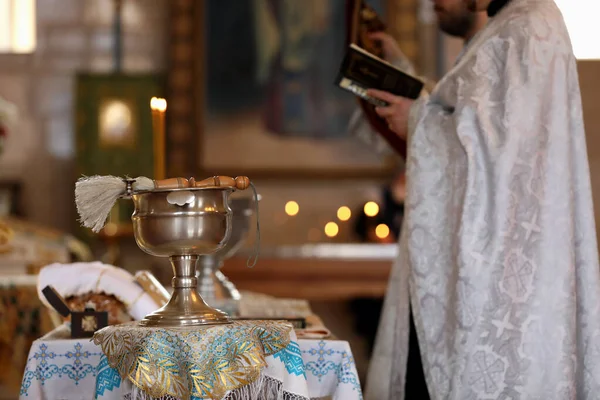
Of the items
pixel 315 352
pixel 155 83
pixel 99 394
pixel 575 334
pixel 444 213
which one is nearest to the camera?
pixel 99 394

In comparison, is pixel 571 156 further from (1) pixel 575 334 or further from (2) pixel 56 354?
(2) pixel 56 354

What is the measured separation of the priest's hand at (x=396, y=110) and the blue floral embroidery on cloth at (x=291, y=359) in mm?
1388

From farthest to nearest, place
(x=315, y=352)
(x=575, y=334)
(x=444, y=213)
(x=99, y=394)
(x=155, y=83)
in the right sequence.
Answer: (x=155, y=83)
(x=444, y=213)
(x=575, y=334)
(x=315, y=352)
(x=99, y=394)

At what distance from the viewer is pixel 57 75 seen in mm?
7238

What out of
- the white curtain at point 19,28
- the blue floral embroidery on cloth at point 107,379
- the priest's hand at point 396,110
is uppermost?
the white curtain at point 19,28

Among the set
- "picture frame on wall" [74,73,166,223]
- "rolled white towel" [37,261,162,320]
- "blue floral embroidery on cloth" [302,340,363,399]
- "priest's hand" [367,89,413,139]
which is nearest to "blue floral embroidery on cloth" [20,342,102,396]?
"rolled white towel" [37,261,162,320]

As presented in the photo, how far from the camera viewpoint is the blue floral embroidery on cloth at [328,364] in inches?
80.7

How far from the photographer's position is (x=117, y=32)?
7227mm

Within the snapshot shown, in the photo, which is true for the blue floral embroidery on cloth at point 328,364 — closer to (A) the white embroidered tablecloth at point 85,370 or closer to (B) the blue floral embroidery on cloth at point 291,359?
(A) the white embroidered tablecloth at point 85,370

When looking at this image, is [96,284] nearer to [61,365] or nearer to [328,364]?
[61,365]

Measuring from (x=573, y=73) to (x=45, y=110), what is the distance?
5239 millimetres

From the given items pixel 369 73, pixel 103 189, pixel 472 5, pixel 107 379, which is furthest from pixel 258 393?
pixel 472 5

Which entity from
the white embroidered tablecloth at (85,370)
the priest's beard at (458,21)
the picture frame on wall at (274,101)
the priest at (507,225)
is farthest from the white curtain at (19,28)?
the white embroidered tablecloth at (85,370)

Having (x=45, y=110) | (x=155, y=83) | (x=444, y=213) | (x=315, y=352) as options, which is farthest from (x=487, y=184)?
(x=45, y=110)
